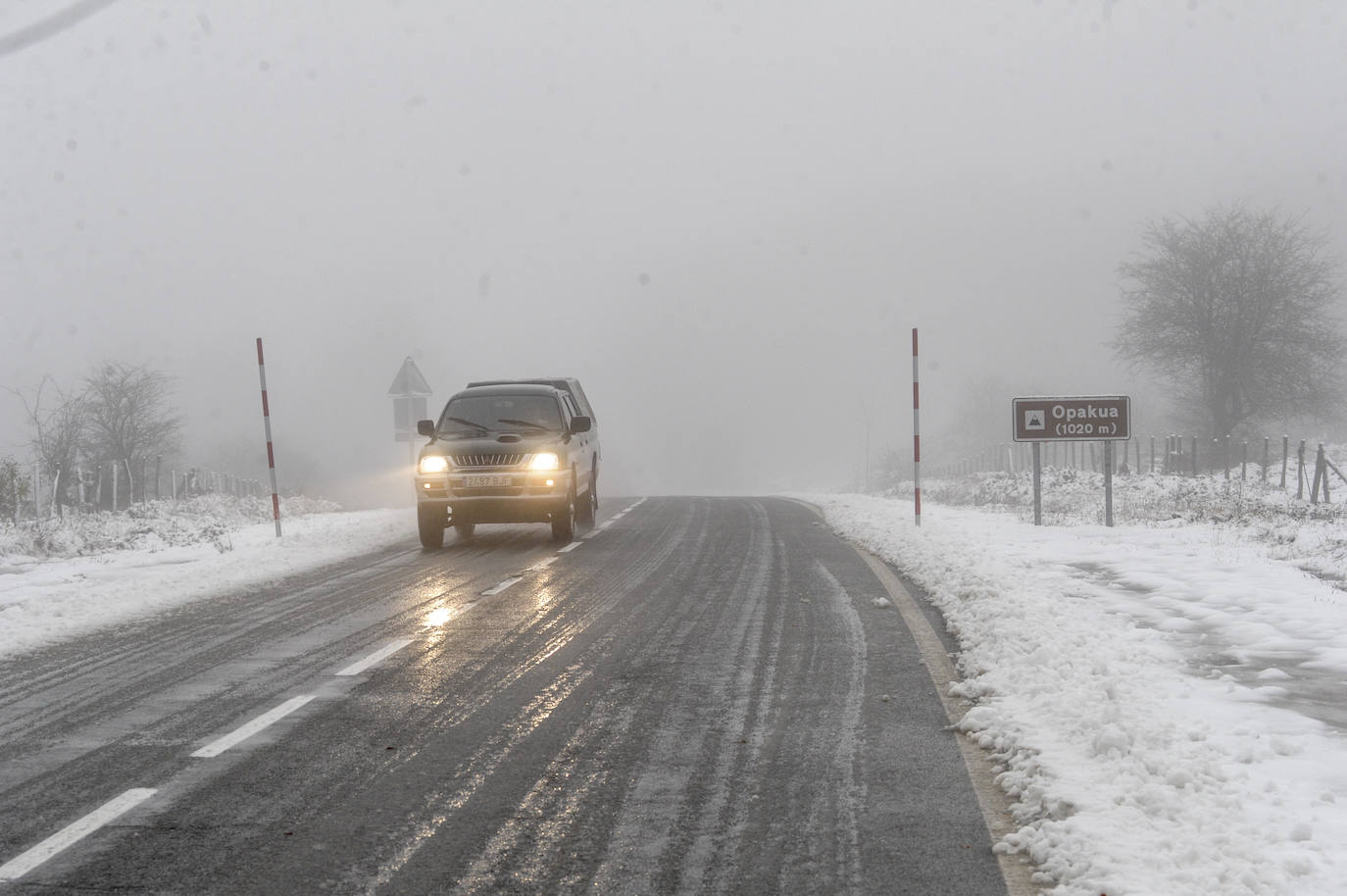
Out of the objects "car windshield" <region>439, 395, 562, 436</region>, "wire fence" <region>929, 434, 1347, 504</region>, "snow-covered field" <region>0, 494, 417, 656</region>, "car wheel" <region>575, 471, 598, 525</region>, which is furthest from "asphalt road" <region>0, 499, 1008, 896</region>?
"wire fence" <region>929, 434, 1347, 504</region>

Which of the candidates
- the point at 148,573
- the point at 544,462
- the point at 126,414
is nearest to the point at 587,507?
the point at 544,462

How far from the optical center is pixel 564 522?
13234 millimetres

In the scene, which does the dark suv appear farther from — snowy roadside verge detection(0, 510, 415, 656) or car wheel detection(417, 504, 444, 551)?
snowy roadside verge detection(0, 510, 415, 656)

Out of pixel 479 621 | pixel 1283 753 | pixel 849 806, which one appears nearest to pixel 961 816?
pixel 849 806

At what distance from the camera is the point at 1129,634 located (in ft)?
20.8

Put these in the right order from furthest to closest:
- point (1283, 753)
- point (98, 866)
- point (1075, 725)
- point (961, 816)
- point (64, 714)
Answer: point (64, 714), point (1075, 725), point (1283, 753), point (961, 816), point (98, 866)

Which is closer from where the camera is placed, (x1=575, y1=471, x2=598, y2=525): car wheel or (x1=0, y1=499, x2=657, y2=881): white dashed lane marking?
(x1=0, y1=499, x2=657, y2=881): white dashed lane marking

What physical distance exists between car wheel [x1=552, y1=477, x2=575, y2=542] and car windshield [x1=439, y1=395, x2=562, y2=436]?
1.09 m

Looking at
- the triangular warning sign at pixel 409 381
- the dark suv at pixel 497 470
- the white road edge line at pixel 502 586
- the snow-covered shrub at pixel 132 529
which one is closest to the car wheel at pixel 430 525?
the dark suv at pixel 497 470

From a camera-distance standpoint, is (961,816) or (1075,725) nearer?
(961,816)

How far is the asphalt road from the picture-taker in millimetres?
3252

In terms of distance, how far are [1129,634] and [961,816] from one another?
324 centimetres

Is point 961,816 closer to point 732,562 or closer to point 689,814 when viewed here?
point 689,814

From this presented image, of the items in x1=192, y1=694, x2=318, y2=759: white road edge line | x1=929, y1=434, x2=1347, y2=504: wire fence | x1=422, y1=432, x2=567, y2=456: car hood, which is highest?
x1=422, y1=432, x2=567, y2=456: car hood
